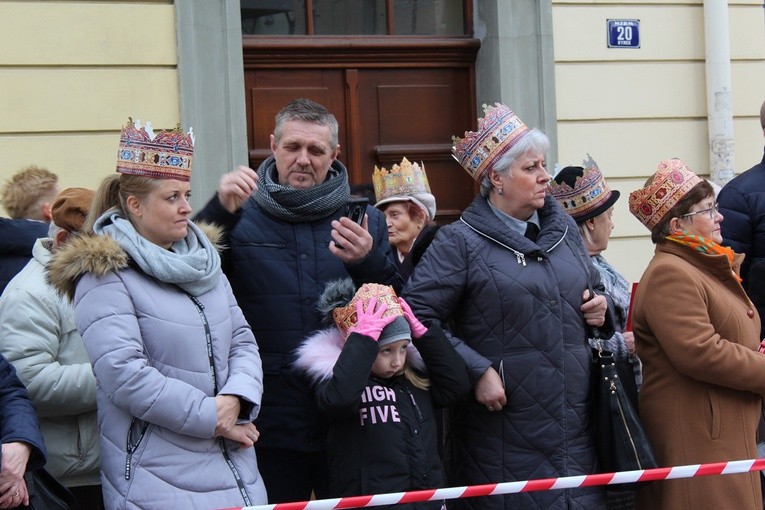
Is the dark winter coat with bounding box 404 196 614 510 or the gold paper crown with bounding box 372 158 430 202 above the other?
the gold paper crown with bounding box 372 158 430 202

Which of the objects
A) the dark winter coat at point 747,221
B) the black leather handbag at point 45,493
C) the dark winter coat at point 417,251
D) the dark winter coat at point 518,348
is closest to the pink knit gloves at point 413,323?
the dark winter coat at point 518,348

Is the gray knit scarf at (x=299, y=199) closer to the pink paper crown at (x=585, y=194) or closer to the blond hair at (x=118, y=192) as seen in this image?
the blond hair at (x=118, y=192)

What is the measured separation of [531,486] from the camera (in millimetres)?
3896

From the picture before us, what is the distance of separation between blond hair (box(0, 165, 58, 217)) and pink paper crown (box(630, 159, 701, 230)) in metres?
2.49

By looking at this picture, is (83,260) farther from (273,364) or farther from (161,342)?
(273,364)

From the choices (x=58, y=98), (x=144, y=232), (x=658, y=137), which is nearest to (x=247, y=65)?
(x=58, y=98)

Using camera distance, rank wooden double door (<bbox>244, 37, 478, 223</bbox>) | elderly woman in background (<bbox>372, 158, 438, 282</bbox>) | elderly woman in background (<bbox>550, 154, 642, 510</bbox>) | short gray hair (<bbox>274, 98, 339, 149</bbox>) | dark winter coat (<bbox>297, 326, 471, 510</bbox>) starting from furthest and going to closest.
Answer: wooden double door (<bbox>244, 37, 478, 223</bbox>) < elderly woman in background (<bbox>372, 158, 438, 282</bbox>) < elderly woman in background (<bbox>550, 154, 642, 510</bbox>) < short gray hair (<bbox>274, 98, 339, 149</bbox>) < dark winter coat (<bbox>297, 326, 471, 510</bbox>)

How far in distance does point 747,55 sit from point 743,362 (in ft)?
13.6

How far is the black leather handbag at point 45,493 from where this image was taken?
11.5ft

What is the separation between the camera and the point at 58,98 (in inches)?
241

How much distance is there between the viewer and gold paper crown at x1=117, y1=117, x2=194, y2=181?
364cm

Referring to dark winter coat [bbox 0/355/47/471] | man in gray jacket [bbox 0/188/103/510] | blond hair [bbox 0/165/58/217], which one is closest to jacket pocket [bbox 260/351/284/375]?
man in gray jacket [bbox 0/188/103/510]

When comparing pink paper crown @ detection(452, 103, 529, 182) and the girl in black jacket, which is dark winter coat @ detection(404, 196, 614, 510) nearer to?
the girl in black jacket

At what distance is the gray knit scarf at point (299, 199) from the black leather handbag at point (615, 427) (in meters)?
1.14
